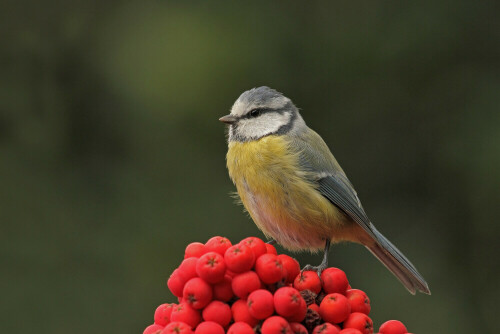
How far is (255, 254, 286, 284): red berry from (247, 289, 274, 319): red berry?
0.15ft

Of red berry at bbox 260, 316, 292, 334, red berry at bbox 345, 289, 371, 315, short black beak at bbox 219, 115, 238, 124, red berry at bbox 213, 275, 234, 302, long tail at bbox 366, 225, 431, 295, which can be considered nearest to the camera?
red berry at bbox 260, 316, 292, 334

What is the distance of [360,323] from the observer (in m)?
1.64

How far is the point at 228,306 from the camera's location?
162cm

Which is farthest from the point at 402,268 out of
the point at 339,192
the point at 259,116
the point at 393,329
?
the point at 259,116

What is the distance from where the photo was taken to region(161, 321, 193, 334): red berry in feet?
5.16

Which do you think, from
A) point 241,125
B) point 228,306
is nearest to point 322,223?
point 241,125

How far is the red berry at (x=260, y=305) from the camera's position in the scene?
1548mm

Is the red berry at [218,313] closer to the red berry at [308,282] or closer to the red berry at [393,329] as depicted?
the red berry at [308,282]

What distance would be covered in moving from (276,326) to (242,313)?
0.32 feet

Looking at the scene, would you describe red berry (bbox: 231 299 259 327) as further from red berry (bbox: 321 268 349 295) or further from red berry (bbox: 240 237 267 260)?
red berry (bbox: 321 268 349 295)

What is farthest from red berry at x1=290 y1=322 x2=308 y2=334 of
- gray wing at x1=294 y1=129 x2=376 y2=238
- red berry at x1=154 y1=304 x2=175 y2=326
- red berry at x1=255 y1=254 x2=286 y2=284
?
gray wing at x1=294 y1=129 x2=376 y2=238

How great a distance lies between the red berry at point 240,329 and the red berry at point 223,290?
10 centimetres

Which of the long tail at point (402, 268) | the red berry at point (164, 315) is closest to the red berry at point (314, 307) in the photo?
the red berry at point (164, 315)

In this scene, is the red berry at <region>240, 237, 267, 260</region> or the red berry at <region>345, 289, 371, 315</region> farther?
the red berry at <region>345, 289, 371, 315</region>
